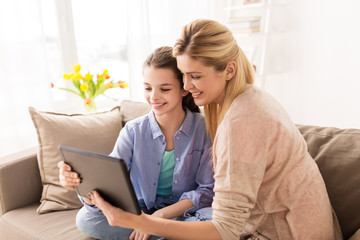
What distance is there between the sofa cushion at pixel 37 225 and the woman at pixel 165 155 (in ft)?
0.38

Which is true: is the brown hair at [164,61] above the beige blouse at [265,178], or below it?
above

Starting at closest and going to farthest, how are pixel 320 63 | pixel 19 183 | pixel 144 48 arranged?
1. pixel 19 183
2. pixel 144 48
3. pixel 320 63

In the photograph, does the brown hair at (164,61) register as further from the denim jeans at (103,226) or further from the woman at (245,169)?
the denim jeans at (103,226)

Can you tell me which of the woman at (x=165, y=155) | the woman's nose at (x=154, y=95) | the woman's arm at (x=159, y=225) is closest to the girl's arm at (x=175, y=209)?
the woman at (x=165, y=155)

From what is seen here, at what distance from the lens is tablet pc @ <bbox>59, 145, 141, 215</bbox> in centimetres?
83

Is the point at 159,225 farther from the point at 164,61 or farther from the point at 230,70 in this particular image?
the point at 164,61

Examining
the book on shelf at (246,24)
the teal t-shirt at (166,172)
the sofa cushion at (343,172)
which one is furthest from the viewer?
the book on shelf at (246,24)

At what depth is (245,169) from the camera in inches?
34.3

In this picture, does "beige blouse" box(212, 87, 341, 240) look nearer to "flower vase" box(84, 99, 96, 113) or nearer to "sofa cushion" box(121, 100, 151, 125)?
"sofa cushion" box(121, 100, 151, 125)

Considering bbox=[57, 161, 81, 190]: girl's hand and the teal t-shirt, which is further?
the teal t-shirt

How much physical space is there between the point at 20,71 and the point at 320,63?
2.72 metres

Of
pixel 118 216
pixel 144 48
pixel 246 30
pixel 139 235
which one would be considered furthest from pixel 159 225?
pixel 246 30

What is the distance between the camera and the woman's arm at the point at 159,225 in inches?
35.7

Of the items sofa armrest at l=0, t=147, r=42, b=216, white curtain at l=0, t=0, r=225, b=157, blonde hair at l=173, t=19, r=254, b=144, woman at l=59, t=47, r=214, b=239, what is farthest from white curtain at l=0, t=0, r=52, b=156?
blonde hair at l=173, t=19, r=254, b=144
